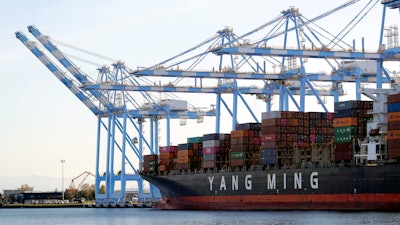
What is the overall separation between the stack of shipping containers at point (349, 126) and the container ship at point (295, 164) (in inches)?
2.6

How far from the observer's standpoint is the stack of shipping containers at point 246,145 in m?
73.1

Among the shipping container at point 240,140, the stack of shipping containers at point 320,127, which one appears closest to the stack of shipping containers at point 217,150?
the shipping container at point 240,140

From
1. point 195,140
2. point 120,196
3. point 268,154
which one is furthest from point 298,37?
point 120,196

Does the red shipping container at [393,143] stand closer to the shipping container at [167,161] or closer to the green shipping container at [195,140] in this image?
the green shipping container at [195,140]

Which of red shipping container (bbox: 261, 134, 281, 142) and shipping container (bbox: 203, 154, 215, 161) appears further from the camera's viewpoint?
shipping container (bbox: 203, 154, 215, 161)

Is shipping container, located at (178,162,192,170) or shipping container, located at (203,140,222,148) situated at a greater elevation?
shipping container, located at (203,140,222,148)

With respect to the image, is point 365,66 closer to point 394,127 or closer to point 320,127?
point 320,127

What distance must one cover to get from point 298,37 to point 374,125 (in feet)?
42.0

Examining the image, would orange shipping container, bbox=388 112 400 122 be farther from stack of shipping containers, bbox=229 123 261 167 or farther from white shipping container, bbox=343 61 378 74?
white shipping container, bbox=343 61 378 74

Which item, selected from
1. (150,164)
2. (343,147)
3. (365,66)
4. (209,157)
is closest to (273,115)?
Answer: (343,147)

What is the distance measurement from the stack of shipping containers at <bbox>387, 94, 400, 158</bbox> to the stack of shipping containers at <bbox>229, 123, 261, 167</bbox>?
54.6ft

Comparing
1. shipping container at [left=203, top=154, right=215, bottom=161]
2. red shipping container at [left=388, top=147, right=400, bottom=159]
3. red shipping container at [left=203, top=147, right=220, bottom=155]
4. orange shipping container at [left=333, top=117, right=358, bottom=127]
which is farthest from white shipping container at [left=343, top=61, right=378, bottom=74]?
red shipping container at [left=388, top=147, right=400, bottom=159]

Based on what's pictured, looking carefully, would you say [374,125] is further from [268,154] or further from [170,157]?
[170,157]

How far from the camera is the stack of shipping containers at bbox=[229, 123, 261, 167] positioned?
240 feet
